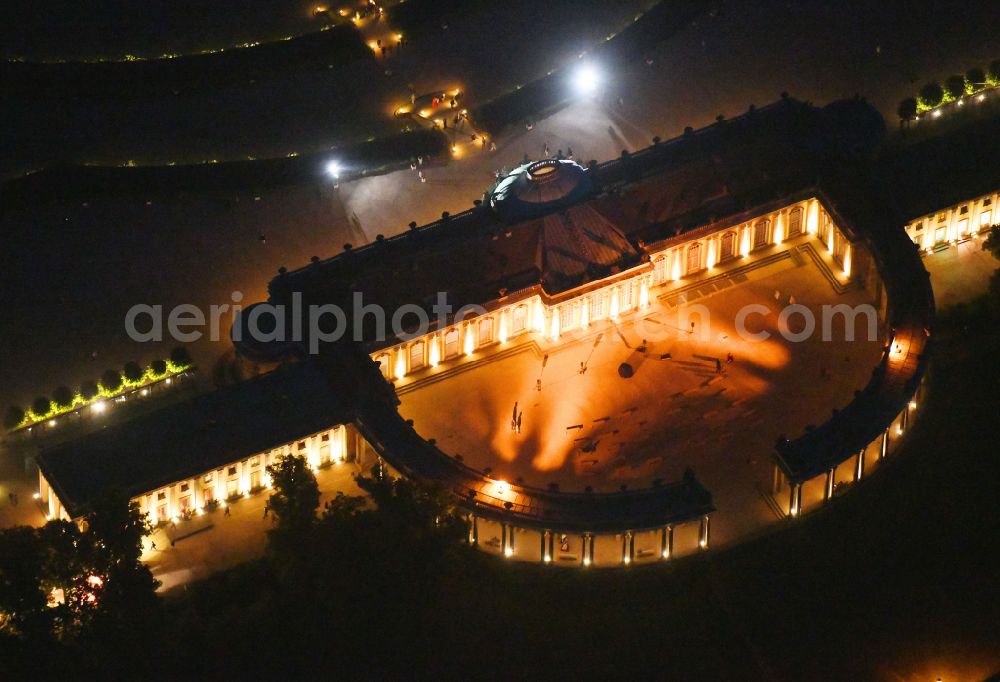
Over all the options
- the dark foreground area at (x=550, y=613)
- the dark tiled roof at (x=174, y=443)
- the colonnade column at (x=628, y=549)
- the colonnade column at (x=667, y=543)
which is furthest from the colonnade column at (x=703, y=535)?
the dark tiled roof at (x=174, y=443)

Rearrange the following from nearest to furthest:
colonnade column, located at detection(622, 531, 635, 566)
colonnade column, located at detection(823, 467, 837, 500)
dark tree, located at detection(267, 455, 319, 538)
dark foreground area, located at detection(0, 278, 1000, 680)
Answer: dark foreground area, located at detection(0, 278, 1000, 680) < dark tree, located at detection(267, 455, 319, 538) < colonnade column, located at detection(622, 531, 635, 566) < colonnade column, located at detection(823, 467, 837, 500)

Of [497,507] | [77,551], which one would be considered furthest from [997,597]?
[77,551]

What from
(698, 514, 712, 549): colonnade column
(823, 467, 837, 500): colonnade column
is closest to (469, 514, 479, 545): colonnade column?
(698, 514, 712, 549): colonnade column

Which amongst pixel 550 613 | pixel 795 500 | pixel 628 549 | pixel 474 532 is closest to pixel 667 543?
pixel 628 549

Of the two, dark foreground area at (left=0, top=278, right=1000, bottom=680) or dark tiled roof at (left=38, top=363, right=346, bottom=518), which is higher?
dark tiled roof at (left=38, top=363, right=346, bottom=518)

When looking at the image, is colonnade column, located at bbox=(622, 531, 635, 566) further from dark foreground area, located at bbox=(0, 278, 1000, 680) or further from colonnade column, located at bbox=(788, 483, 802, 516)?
colonnade column, located at bbox=(788, 483, 802, 516)

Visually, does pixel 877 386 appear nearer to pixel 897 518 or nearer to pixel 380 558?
pixel 897 518

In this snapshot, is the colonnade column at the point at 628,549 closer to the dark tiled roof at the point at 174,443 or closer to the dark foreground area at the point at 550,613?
the dark foreground area at the point at 550,613

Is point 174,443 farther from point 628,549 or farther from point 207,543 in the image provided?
point 628,549
